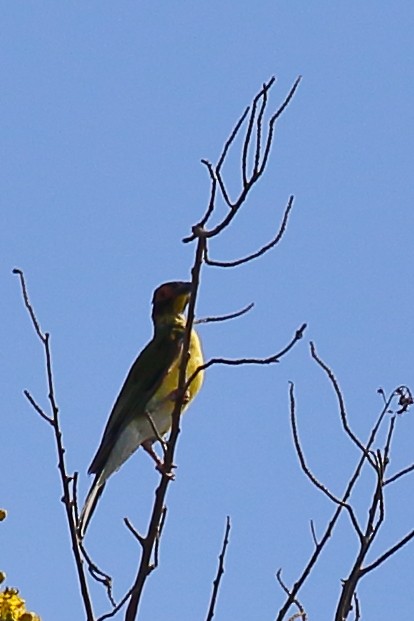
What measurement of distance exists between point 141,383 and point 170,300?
711 mm

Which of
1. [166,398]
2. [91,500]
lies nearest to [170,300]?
[166,398]

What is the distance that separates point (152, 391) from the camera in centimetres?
733

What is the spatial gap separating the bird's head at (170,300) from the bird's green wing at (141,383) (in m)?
0.20

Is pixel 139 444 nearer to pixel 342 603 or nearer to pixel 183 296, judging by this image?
pixel 183 296

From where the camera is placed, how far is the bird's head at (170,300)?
26.0 feet

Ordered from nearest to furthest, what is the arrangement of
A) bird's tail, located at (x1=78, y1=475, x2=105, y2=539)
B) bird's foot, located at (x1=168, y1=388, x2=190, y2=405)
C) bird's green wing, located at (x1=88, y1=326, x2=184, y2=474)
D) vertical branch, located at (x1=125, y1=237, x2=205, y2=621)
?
vertical branch, located at (x1=125, y1=237, x2=205, y2=621), bird's foot, located at (x1=168, y1=388, x2=190, y2=405), bird's tail, located at (x1=78, y1=475, x2=105, y2=539), bird's green wing, located at (x1=88, y1=326, x2=184, y2=474)

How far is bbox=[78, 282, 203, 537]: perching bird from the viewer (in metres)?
6.99

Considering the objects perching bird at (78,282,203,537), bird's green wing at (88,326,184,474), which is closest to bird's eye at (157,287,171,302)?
perching bird at (78,282,203,537)

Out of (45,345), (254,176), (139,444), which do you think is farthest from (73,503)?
(139,444)

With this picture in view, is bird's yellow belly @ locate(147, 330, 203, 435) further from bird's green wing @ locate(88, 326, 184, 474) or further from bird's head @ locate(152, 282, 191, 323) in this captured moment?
bird's head @ locate(152, 282, 191, 323)

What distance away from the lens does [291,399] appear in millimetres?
4270

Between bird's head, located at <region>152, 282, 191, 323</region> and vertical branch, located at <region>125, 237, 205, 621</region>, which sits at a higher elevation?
bird's head, located at <region>152, 282, 191, 323</region>

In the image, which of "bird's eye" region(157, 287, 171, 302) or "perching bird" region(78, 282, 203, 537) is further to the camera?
"bird's eye" region(157, 287, 171, 302)

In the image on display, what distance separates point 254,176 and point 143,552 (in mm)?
1162
